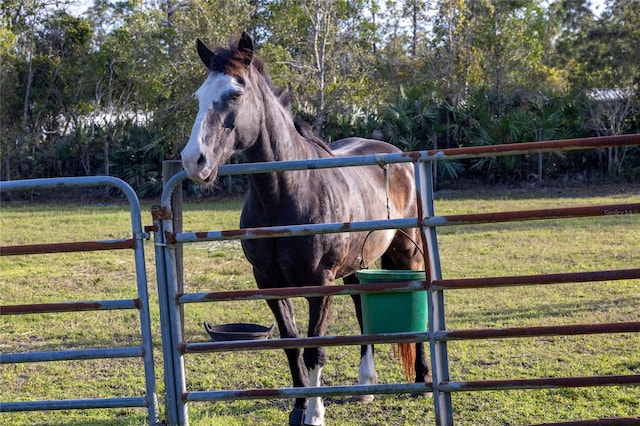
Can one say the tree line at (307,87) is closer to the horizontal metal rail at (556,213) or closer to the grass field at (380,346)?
the grass field at (380,346)

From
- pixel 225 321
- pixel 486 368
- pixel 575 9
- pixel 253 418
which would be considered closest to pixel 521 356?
pixel 486 368

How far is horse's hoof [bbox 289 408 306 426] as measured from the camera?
14.2 feet

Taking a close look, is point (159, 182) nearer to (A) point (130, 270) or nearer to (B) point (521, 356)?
(A) point (130, 270)

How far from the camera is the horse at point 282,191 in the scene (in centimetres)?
360

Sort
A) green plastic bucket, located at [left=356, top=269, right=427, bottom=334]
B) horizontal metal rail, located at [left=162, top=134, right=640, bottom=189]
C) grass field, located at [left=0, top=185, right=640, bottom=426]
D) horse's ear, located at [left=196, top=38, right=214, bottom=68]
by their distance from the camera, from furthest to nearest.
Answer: grass field, located at [left=0, top=185, right=640, bottom=426], horse's ear, located at [left=196, top=38, right=214, bottom=68], green plastic bucket, located at [left=356, top=269, right=427, bottom=334], horizontal metal rail, located at [left=162, top=134, right=640, bottom=189]

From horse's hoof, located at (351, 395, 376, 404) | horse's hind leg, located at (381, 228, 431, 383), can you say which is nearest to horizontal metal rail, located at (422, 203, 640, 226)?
horse's hoof, located at (351, 395, 376, 404)

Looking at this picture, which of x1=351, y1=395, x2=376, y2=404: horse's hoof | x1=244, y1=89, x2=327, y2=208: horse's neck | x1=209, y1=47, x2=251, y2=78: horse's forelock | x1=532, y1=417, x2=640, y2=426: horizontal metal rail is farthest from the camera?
x1=351, y1=395, x2=376, y2=404: horse's hoof

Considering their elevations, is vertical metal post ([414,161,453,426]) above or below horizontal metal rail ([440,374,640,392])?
above

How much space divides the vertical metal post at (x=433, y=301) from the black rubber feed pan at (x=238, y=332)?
221 cm

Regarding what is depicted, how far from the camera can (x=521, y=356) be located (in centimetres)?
535

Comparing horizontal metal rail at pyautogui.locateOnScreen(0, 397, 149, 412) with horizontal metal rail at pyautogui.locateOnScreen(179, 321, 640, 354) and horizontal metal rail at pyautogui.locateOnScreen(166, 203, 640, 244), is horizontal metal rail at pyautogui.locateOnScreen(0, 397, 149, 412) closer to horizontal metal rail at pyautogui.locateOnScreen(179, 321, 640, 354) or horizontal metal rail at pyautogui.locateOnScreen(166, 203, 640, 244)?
horizontal metal rail at pyautogui.locateOnScreen(179, 321, 640, 354)

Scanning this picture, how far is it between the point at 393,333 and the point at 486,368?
1933 mm

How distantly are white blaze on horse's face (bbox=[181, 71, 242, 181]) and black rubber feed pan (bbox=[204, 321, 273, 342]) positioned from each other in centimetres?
214

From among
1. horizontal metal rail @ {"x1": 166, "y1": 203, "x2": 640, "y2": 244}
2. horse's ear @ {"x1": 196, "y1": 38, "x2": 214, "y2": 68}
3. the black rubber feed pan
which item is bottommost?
the black rubber feed pan
